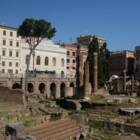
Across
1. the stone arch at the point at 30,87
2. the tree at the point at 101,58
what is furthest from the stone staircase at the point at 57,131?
the stone arch at the point at 30,87

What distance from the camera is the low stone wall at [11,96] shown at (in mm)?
37856

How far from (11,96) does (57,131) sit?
1626cm

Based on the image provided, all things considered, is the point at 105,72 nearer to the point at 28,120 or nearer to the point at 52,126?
the point at 28,120

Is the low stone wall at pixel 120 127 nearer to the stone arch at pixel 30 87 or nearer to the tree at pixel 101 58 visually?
the tree at pixel 101 58

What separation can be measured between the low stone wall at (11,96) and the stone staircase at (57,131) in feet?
42.0

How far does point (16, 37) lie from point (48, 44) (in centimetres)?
818

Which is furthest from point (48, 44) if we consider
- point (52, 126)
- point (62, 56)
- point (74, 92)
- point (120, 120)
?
point (52, 126)

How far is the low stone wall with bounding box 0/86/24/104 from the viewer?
3786cm

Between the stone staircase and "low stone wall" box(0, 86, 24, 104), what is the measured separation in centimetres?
1281

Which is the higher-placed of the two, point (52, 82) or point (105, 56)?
point (105, 56)

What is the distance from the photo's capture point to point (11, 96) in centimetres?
3816

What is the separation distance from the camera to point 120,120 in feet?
103

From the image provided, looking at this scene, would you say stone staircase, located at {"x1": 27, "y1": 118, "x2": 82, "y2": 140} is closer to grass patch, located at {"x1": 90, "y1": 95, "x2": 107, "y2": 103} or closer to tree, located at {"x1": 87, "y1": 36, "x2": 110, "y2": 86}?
grass patch, located at {"x1": 90, "y1": 95, "x2": 107, "y2": 103}

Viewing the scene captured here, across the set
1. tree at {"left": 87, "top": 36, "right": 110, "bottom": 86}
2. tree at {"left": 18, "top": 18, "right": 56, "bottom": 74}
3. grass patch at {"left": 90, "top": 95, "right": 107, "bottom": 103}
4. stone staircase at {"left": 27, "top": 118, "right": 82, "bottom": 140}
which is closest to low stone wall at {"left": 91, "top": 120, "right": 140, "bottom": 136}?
stone staircase at {"left": 27, "top": 118, "right": 82, "bottom": 140}
